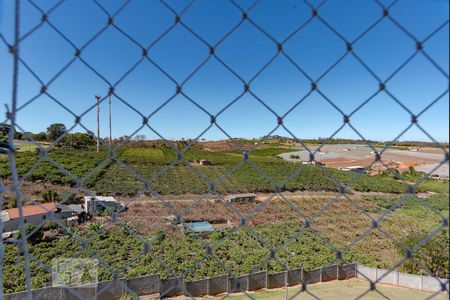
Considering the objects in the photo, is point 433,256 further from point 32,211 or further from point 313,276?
point 32,211

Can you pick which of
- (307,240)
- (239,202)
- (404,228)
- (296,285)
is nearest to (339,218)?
(404,228)

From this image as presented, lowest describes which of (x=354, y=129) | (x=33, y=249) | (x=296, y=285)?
(x=296, y=285)

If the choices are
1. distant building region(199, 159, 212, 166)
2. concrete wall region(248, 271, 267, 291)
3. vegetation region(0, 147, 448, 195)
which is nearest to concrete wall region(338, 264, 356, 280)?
concrete wall region(248, 271, 267, 291)

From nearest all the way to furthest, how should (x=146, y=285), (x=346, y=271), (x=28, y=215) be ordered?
1. (x=28, y=215)
2. (x=146, y=285)
3. (x=346, y=271)

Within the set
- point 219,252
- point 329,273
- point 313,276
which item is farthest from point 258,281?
point 219,252

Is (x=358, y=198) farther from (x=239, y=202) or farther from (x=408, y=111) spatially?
(x=408, y=111)

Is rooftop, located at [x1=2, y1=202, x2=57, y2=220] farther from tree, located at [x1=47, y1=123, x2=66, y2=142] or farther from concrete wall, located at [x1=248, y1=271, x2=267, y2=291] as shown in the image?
concrete wall, located at [x1=248, y1=271, x2=267, y2=291]

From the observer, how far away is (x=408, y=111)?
0.54 m

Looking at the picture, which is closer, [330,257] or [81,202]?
[330,257]

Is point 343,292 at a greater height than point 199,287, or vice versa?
point 199,287

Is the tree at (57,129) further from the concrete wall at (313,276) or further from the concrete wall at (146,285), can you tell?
the concrete wall at (313,276)

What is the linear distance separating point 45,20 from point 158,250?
605 centimetres

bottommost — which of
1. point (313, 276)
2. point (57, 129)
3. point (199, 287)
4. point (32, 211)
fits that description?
point (313, 276)

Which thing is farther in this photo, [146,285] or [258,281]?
[258,281]
